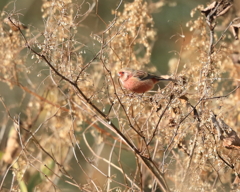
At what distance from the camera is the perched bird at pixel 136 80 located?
290 centimetres

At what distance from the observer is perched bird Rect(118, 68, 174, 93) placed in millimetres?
2904

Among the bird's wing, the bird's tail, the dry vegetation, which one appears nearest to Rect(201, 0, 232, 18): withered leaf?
the dry vegetation

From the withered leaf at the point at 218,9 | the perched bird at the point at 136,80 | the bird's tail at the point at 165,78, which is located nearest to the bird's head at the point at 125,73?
the perched bird at the point at 136,80

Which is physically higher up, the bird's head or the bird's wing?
the bird's wing

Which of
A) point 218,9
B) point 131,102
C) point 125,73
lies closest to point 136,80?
point 125,73

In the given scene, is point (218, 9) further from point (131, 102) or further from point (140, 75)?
point (131, 102)

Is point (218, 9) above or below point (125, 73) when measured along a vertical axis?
above

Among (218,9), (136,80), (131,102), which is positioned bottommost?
(131,102)

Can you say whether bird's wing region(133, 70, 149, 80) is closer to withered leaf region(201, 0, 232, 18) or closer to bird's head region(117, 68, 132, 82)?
bird's head region(117, 68, 132, 82)

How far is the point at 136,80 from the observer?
2896 mm

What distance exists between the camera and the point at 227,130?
7.84 ft

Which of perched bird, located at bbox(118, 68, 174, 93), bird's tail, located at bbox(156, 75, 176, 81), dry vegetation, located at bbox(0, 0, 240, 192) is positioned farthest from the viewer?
perched bird, located at bbox(118, 68, 174, 93)

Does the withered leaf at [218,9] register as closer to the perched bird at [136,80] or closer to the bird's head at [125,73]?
the perched bird at [136,80]

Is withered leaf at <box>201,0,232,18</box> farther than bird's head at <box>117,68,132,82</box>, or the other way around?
bird's head at <box>117,68,132,82</box>
